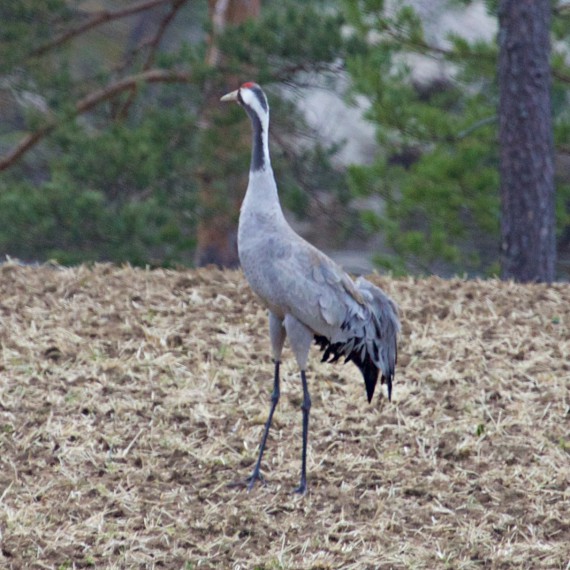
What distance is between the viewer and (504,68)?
287 inches

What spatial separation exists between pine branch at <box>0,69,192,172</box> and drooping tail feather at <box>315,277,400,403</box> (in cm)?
511

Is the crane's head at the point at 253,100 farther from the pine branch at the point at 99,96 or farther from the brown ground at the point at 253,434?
the pine branch at the point at 99,96

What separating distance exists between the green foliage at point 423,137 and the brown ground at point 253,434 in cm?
243

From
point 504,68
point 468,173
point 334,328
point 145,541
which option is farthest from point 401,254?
point 145,541

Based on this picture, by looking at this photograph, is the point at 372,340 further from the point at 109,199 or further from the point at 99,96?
the point at 99,96

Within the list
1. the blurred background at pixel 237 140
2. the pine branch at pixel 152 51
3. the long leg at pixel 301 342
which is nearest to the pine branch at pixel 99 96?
the blurred background at pixel 237 140

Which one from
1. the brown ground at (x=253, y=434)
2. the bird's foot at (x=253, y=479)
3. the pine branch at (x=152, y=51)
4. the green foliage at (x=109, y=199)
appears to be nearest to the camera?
the brown ground at (x=253, y=434)

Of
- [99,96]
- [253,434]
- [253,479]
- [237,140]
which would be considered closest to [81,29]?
[99,96]

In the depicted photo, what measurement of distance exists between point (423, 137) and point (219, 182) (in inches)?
73.1

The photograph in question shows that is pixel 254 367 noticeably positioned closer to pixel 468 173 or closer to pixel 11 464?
pixel 11 464

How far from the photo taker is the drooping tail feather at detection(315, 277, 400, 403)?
4461 mm

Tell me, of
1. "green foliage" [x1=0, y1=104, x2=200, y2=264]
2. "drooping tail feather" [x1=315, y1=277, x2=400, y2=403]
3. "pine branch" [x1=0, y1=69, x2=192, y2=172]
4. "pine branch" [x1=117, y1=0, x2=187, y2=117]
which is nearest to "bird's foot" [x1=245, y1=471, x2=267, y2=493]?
"drooping tail feather" [x1=315, y1=277, x2=400, y2=403]

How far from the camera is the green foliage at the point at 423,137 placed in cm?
845

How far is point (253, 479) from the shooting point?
14.4 feet
